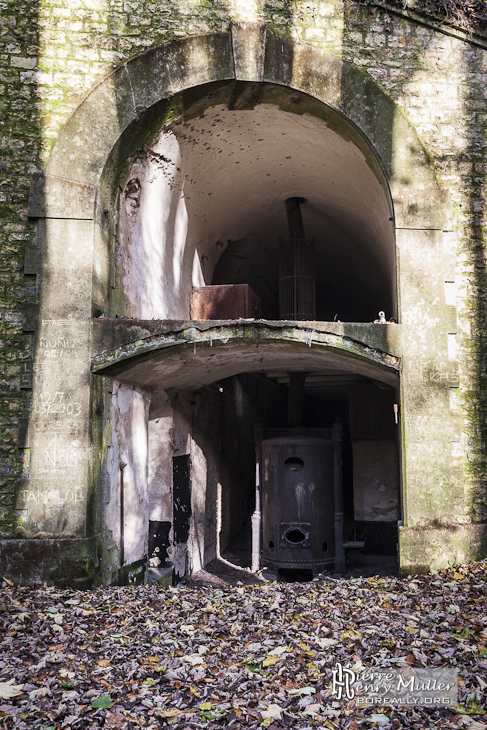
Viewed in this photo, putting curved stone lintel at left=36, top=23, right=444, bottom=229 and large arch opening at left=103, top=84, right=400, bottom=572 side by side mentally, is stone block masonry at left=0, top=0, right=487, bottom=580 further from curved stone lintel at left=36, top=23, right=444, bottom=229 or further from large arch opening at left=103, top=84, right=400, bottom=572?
large arch opening at left=103, top=84, right=400, bottom=572

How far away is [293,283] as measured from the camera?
1051 centimetres

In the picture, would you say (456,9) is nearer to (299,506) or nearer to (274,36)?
(274,36)

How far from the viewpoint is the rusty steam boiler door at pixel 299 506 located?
1012 cm

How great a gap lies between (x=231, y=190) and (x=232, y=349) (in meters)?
3.46

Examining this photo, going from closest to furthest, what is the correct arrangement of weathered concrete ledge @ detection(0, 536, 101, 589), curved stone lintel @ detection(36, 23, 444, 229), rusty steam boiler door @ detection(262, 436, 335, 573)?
weathered concrete ledge @ detection(0, 536, 101, 589) → curved stone lintel @ detection(36, 23, 444, 229) → rusty steam boiler door @ detection(262, 436, 335, 573)

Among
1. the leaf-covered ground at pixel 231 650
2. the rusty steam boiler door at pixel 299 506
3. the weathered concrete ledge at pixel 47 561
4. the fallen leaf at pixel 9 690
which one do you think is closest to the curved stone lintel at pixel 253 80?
the weathered concrete ledge at pixel 47 561

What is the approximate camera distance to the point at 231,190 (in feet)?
32.1

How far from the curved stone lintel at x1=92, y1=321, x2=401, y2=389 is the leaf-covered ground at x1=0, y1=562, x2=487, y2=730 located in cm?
254

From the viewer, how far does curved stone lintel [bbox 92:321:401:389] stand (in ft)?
22.6

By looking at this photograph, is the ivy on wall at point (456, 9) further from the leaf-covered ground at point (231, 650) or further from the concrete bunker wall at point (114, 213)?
the leaf-covered ground at point (231, 650)

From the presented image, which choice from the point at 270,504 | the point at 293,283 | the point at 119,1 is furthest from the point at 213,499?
the point at 119,1

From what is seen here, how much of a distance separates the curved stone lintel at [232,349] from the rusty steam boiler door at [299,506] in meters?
2.75

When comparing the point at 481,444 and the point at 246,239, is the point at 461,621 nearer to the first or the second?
the point at 481,444

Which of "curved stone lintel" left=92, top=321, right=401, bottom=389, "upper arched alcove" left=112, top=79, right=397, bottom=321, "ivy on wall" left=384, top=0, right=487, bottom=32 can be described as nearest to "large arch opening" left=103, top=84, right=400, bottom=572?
"upper arched alcove" left=112, top=79, right=397, bottom=321
